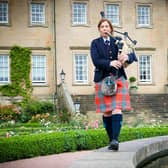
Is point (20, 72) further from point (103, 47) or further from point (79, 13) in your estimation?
point (103, 47)

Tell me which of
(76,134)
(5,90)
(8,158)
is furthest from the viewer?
(5,90)

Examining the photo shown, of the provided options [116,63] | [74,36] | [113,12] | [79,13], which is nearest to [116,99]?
[116,63]

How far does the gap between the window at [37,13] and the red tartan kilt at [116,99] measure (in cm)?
2075

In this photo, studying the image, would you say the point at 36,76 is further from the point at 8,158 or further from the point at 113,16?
the point at 8,158

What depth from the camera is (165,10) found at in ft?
89.9

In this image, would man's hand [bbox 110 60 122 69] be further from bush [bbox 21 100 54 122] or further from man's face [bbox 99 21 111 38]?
bush [bbox 21 100 54 122]

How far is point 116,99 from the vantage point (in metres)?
5.39

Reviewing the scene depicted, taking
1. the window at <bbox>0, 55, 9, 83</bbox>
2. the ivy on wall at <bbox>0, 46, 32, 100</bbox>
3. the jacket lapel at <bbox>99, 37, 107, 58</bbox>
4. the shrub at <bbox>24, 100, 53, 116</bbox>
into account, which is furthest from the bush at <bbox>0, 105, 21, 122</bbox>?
the jacket lapel at <bbox>99, 37, 107, 58</bbox>

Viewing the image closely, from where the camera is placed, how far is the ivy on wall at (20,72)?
24516 millimetres

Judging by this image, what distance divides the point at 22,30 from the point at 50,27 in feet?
5.39

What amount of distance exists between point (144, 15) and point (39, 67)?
7.43m

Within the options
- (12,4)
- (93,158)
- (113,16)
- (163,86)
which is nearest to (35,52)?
(12,4)

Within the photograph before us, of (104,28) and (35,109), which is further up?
(104,28)

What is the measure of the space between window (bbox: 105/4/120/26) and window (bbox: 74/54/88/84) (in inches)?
117
